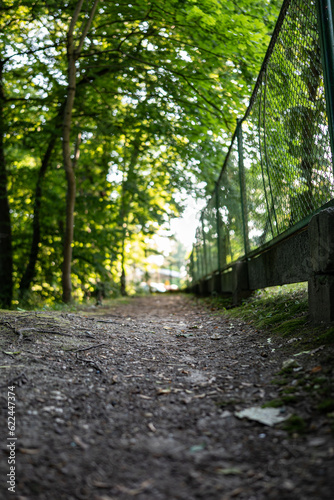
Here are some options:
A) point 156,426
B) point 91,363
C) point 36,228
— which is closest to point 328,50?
point 156,426

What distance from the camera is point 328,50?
2406 mm

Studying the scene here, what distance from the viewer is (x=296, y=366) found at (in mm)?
2332

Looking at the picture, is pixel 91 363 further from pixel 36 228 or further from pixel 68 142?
pixel 36 228

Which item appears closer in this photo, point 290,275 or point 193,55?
point 290,275

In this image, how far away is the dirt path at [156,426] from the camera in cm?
142

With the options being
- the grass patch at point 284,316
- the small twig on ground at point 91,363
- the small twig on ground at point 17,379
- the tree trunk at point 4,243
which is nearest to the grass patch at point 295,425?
the grass patch at point 284,316

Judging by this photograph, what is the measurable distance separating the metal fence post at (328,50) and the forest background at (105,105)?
3.17 metres

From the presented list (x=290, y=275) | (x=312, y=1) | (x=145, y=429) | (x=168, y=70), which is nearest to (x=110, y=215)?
(x=168, y=70)

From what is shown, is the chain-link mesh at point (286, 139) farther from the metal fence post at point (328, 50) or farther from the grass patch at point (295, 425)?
the grass patch at point (295, 425)

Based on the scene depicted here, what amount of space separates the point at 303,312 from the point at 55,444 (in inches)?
93.1

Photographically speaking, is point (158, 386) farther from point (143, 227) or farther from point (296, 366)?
point (143, 227)

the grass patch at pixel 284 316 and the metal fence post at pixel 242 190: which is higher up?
the metal fence post at pixel 242 190

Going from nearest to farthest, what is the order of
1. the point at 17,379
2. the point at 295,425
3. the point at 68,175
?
the point at 295,425 < the point at 17,379 < the point at 68,175

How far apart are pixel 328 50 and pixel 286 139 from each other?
3.36 ft
